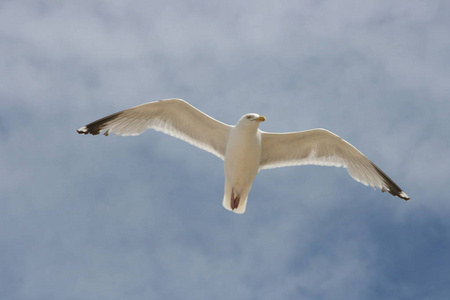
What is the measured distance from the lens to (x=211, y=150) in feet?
33.7

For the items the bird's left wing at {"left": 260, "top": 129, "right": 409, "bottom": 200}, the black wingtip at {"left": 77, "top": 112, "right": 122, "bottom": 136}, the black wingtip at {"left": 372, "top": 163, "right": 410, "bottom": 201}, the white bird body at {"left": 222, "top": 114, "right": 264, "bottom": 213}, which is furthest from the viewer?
the black wingtip at {"left": 372, "top": 163, "right": 410, "bottom": 201}

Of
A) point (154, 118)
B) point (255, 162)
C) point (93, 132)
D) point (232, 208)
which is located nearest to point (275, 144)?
point (255, 162)

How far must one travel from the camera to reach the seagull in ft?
32.1

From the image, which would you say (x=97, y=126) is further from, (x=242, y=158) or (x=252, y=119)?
(x=252, y=119)

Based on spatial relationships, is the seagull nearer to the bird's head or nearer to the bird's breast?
the bird's breast

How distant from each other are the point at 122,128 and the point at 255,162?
220 cm

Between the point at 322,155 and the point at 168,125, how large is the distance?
251cm

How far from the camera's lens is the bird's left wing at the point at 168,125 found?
10070mm

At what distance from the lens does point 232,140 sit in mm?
9602

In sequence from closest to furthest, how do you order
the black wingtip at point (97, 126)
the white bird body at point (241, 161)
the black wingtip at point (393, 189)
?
the white bird body at point (241, 161) < the black wingtip at point (97, 126) < the black wingtip at point (393, 189)

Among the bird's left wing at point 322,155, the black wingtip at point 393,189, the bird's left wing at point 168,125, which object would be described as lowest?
the black wingtip at point 393,189

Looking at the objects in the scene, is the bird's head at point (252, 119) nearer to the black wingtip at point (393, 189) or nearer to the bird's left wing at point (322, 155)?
the bird's left wing at point (322, 155)

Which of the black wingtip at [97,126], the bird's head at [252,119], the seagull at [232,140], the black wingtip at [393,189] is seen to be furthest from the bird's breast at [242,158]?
the black wingtip at [393,189]

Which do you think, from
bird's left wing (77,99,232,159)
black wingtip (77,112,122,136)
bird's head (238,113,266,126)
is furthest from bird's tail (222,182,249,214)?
black wingtip (77,112,122,136)
